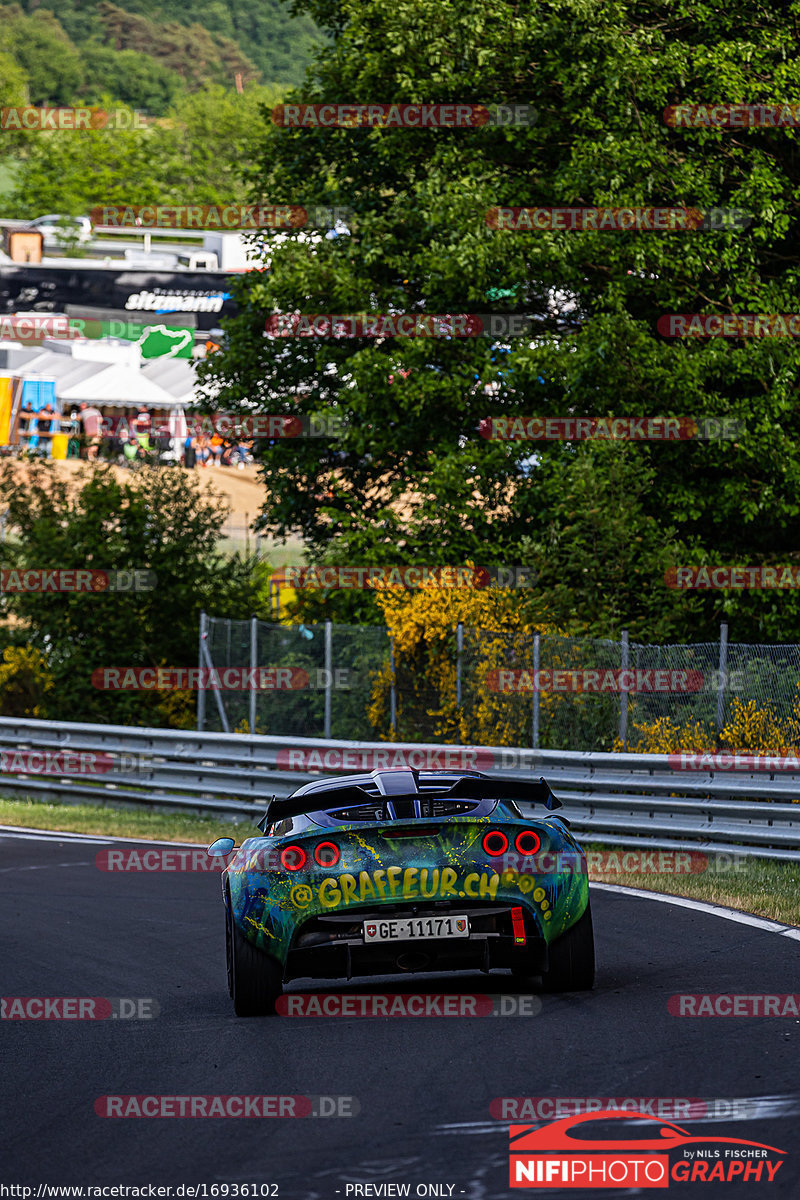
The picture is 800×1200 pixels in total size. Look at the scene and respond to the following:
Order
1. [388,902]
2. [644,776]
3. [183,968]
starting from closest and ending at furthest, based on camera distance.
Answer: [388,902] → [183,968] → [644,776]

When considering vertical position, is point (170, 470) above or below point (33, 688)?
above

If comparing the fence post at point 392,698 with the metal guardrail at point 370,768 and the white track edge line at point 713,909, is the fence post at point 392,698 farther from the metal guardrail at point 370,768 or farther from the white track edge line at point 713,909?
the white track edge line at point 713,909

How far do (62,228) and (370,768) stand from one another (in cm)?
8579

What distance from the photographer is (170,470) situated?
2836 centimetres

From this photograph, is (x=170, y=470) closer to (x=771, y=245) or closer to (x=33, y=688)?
(x=33, y=688)

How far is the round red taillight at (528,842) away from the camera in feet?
24.5

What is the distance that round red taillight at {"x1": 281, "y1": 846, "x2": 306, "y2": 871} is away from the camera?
7.45 meters

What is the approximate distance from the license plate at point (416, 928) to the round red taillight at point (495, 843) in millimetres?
333

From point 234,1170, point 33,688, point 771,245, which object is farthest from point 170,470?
point 234,1170

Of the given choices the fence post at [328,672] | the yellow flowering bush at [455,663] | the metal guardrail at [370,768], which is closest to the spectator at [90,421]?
the metal guardrail at [370,768]

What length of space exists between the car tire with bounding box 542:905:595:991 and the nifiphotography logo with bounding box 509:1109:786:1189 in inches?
93.2

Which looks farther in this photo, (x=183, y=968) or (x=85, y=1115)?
(x=183, y=968)

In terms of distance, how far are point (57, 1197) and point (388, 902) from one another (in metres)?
2.68

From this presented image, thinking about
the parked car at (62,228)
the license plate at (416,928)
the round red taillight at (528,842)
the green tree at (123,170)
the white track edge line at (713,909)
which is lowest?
the white track edge line at (713,909)
